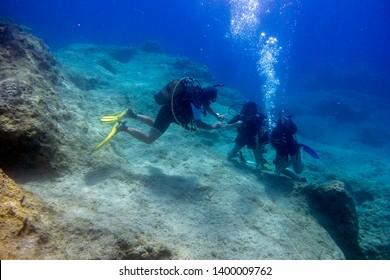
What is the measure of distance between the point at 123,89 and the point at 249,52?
227 feet

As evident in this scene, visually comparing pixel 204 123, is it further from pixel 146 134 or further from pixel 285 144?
pixel 285 144

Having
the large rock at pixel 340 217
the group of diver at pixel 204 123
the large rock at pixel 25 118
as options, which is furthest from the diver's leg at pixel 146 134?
the large rock at pixel 340 217

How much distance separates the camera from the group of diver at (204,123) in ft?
17.5

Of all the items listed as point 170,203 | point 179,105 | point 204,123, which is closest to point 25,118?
point 170,203

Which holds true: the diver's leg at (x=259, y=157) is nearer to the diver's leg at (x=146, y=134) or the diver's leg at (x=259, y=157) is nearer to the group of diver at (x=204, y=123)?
the group of diver at (x=204, y=123)

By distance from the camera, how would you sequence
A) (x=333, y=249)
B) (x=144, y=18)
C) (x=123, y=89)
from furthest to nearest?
(x=144, y=18) → (x=123, y=89) → (x=333, y=249)

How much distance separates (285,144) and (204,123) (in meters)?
2.13

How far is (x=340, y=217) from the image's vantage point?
17.7 ft

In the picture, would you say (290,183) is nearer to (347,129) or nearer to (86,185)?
(86,185)

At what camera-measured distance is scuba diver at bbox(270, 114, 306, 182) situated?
6199mm

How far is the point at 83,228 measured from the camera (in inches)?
108

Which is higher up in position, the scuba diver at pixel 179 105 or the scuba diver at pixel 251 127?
the scuba diver at pixel 251 127

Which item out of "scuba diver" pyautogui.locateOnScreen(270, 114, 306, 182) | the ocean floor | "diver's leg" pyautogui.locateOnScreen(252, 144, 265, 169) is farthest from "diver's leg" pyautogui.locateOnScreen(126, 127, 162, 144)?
"scuba diver" pyautogui.locateOnScreen(270, 114, 306, 182)
